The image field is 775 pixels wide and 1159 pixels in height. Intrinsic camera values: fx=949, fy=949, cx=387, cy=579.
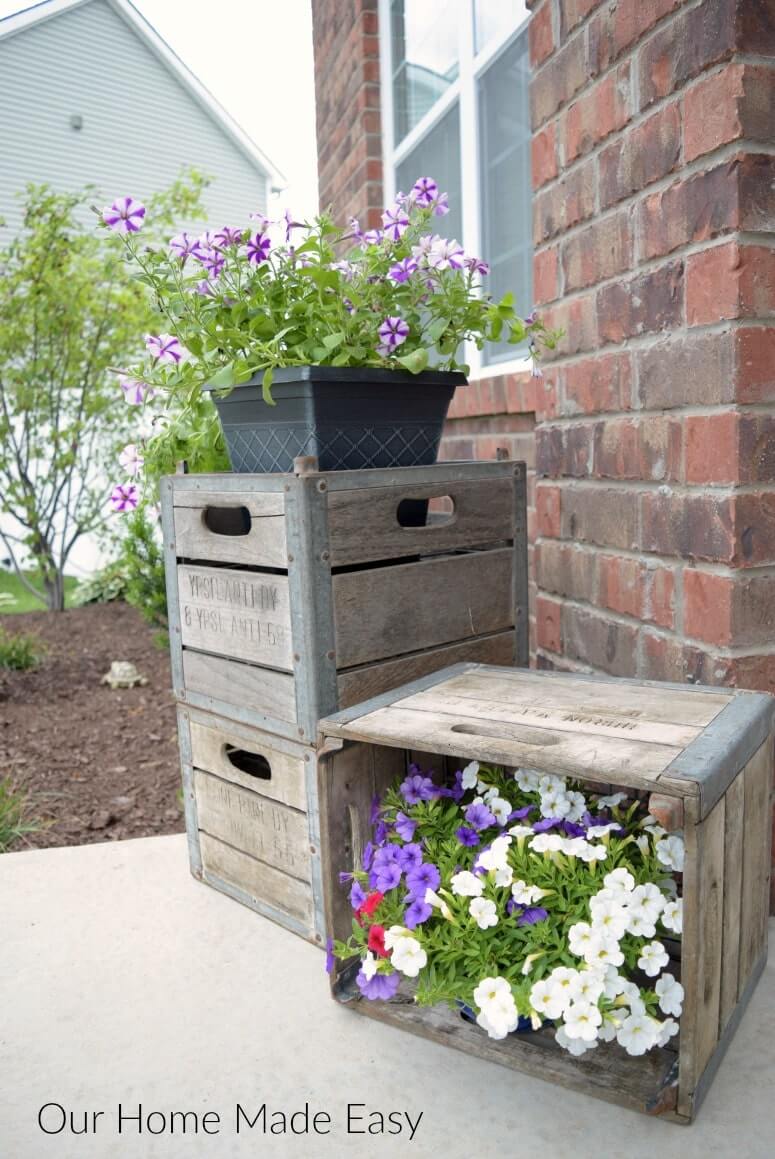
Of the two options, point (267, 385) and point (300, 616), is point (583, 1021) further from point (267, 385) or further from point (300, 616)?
point (267, 385)

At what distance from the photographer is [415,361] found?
1.53m

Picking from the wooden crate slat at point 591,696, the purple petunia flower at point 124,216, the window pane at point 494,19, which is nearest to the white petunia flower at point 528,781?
the wooden crate slat at point 591,696

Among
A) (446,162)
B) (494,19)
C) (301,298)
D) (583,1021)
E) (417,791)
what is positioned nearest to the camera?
(583,1021)

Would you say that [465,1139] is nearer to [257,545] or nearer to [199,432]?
[257,545]

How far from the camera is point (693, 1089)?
107 centimetres

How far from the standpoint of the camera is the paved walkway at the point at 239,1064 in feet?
3.61

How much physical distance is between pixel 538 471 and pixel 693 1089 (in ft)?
4.05

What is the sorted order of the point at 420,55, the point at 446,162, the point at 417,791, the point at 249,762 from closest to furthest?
the point at 417,791 → the point at 249,762 → the point at 446,162 → the point at 420,55

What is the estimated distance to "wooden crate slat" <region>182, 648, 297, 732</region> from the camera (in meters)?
1.54

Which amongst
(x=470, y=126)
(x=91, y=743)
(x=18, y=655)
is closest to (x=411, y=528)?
(x=470, y=126)

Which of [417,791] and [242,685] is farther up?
[242,685]

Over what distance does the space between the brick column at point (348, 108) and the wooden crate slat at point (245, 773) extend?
2120 millimetres

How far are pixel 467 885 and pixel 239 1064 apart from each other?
0.40m

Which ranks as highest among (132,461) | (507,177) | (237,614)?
(507,177)
